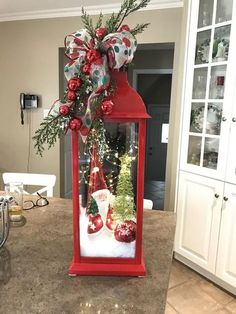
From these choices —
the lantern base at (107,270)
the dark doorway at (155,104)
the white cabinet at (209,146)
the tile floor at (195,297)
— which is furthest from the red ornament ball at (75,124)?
the dark doorway at (155,104)

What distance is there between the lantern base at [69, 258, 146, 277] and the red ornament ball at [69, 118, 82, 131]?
45 cm

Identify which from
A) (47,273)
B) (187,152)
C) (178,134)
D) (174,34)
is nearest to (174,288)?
(187,152)

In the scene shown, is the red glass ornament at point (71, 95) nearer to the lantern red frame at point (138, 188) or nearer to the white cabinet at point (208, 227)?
the lantern red frame at point (138, 188)

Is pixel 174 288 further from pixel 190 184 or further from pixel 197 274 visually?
pixel 190 184

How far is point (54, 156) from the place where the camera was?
327 centimetres

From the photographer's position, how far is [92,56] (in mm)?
742

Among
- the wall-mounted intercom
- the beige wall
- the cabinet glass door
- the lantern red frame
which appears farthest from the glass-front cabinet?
the wall-mounted intercom

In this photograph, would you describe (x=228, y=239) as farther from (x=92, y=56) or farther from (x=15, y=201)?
(x=92, y=56)

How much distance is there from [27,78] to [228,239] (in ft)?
8.97

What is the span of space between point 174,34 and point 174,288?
2.27m

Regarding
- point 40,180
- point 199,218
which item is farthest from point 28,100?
point 199,218

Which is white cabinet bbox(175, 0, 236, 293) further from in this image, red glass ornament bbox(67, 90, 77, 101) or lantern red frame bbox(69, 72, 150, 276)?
red glass ornament bbox(67, 90, 77, 101)

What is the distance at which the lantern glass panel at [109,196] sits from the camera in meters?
0.85

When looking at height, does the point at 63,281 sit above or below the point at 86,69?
below
